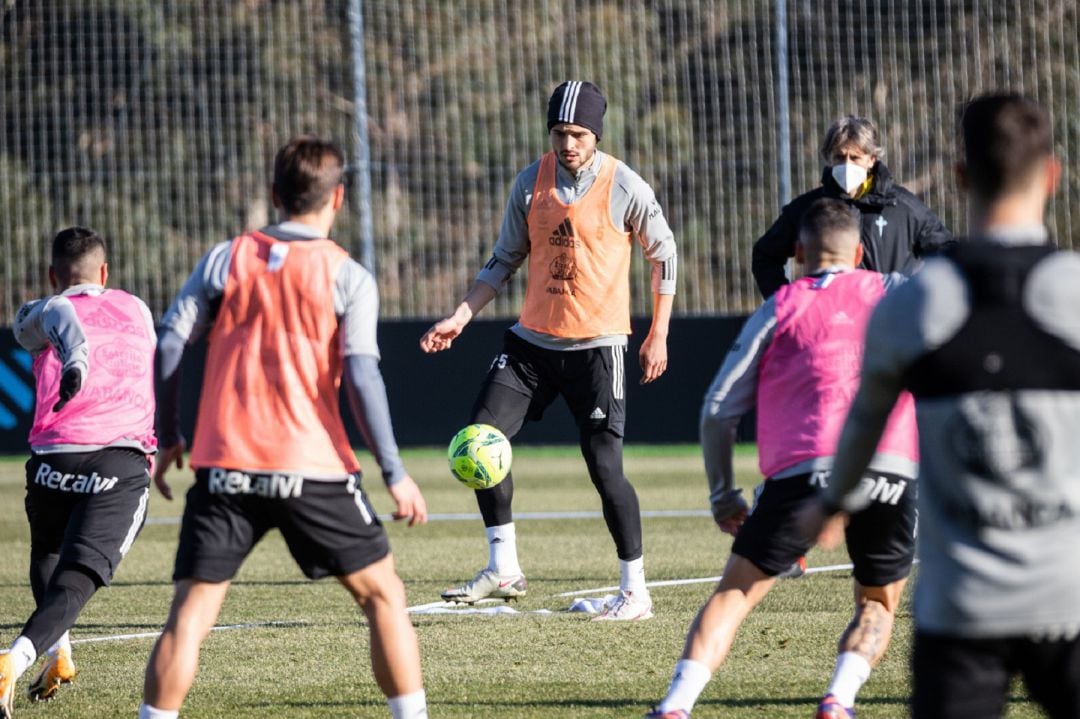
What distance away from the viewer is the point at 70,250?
6.33 meters

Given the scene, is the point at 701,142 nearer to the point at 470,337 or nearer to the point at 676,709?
the point at 470,337

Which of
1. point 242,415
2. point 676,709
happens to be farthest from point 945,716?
point 242,415

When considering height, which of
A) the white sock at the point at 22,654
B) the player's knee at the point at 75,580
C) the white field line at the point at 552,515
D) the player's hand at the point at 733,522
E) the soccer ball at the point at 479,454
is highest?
the player's hand at the point at 733,522

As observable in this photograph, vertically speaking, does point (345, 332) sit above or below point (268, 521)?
above

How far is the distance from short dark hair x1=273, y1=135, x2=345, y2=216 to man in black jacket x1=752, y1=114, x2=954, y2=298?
261 centimetres

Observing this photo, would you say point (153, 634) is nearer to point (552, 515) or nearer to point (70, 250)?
point (70, 250)

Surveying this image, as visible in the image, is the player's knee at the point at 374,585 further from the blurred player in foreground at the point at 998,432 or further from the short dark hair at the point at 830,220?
the blurred player in foreground at the point at 998,432

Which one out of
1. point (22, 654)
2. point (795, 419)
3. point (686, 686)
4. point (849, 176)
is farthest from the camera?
point (849, 176)

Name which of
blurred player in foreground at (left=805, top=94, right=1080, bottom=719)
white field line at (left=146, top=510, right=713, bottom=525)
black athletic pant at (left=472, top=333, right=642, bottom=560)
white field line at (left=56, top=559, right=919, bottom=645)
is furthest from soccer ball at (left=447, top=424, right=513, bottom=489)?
white field line at (left=146, top=510, right=713, bottom=525)

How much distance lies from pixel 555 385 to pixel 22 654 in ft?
10.5

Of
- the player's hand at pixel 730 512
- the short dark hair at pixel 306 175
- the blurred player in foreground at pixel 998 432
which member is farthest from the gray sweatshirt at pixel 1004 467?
the short dark hair at pixel 306 175

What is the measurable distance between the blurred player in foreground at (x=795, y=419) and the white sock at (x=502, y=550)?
10.6 feet

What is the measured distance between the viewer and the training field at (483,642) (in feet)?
19.3

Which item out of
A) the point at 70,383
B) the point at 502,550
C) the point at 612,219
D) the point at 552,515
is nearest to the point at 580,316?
the point at 612,219
